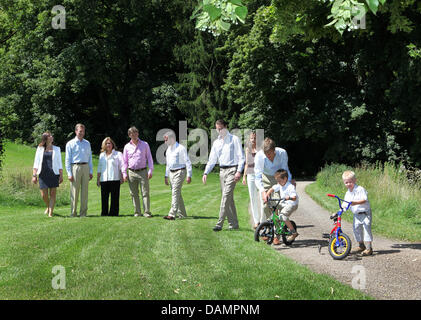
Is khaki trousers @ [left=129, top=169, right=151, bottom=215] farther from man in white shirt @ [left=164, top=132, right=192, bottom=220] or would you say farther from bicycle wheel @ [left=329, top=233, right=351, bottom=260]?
bicycle wheel @ [left=329, top=233, right=351, bottom=260]

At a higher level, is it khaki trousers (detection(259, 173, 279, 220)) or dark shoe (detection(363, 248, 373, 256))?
khaki trousers (detection(259, 173, 279, 220))

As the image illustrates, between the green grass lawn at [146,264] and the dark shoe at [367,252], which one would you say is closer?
the green grass lawn at [146,264]

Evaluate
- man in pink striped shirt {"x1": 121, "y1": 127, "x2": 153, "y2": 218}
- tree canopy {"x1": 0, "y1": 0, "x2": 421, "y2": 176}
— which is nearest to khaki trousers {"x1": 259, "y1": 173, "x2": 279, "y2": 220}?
man in pink striped shirt {"x1": 121, "y1": 127, "x2": 153, "y2": 218}

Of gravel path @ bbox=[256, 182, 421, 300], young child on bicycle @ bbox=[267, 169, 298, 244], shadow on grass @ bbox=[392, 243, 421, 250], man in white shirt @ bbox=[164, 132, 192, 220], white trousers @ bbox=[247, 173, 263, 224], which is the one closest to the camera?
gravel path @ bbox=[256, 182, 421, 300]

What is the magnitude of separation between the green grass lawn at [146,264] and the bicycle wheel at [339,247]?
78 centimetres

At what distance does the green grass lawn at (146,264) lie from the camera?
5641 millimetres

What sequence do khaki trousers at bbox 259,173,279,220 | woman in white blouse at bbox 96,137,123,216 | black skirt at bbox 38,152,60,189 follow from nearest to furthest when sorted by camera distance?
khaki trousers at bbox 259,173,279,220
black skirt at bbox 38,152,60,189
woman in white blouse at bbox 96,137,123,216

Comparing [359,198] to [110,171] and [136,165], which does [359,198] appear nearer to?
[136,165]

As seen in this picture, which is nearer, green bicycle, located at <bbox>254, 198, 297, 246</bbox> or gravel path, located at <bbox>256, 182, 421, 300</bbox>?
gravel path, located at <bbox>256, 182, 421, 300</bbox>

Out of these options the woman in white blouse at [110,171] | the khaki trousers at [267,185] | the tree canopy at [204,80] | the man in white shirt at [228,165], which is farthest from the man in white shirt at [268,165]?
the tree canopy at [204,80]

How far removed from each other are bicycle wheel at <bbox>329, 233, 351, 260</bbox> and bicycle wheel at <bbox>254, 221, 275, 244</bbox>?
1.25m

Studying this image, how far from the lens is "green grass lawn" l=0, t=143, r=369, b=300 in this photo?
18.5ft

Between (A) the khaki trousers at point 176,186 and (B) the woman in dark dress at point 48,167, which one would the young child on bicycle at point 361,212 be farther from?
(B) the woman in dark dress at point 48,167

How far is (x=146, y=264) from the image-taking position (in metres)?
6.92
